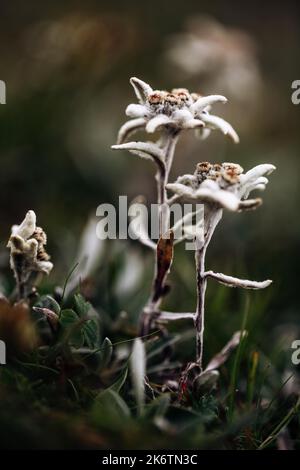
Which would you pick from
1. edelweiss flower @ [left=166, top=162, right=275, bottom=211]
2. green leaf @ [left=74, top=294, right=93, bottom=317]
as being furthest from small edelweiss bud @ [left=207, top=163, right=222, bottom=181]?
green leaf @ [left=74, top=294, right=93, bottom=317]

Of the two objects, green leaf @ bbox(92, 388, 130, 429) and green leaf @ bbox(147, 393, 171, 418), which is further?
green leaf @ bbox(147, 393, 171, 418)

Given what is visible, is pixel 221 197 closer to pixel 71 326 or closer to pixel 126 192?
pixel 71 326

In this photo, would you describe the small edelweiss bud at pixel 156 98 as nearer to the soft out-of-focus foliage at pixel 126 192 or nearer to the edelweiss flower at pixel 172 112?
the edelweiss flower at pixel 172 112

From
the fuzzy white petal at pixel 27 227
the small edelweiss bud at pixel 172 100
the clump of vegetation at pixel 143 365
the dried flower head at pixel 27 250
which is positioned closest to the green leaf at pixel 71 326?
the clump of vegetation at pixel 143 365

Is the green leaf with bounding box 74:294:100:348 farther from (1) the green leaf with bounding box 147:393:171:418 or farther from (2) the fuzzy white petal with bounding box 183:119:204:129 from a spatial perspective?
(2) the fuzzy white petal with bounding box 183:119:204:129

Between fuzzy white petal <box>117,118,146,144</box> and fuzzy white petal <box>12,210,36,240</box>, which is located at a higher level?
fuzzy white petal <box>117,118,146,144</box>

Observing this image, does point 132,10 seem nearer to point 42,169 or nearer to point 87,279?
point 42,169

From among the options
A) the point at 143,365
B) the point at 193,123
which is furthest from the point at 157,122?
the point at 143,365
